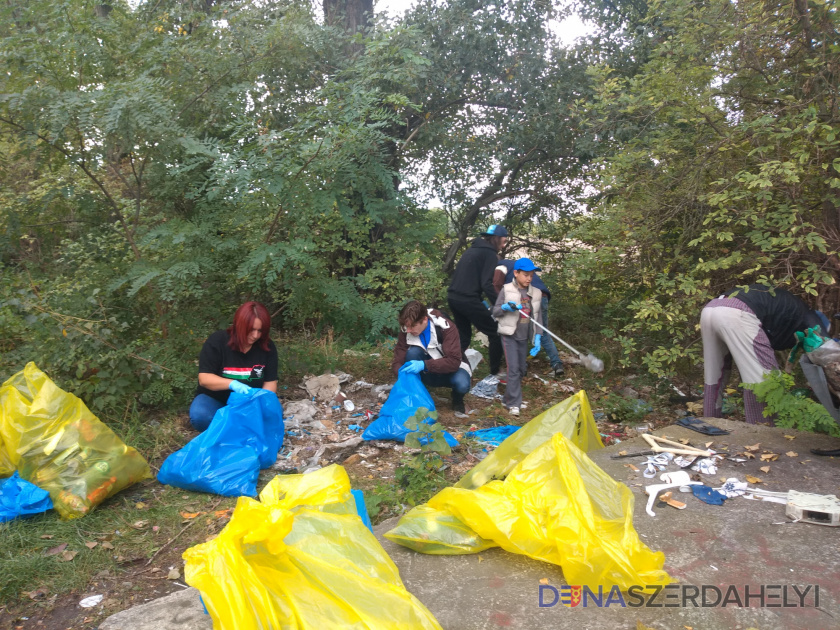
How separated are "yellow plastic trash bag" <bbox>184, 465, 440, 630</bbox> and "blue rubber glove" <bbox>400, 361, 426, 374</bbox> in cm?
269

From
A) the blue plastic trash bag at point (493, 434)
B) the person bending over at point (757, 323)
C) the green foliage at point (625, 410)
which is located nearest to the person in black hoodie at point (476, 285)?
the green foliage at point (625, 410)

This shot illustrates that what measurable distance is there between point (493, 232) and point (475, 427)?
7.02ft

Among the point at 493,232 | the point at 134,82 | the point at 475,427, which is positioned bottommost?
the point at 475,427

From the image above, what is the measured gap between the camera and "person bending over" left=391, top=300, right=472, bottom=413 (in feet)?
15.9

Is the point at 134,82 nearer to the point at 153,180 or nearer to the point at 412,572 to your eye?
the point at 153,180

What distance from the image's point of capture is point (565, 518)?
221cm

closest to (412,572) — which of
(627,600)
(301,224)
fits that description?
(627,600)

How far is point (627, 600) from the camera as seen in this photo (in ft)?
6.94

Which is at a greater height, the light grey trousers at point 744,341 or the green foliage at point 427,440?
the light grey trousers at point 744,341

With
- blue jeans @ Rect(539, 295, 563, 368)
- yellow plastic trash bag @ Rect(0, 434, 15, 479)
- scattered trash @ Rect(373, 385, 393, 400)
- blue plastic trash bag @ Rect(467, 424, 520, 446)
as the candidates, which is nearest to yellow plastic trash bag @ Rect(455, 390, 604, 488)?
blue plastic trash bag @ Rect(467, 424, 520, 446)

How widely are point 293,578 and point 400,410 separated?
263 cm

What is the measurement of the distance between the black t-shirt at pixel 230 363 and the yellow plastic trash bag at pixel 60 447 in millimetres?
808

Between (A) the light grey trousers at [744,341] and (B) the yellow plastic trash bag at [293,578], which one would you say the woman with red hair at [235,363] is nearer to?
(B) the yellow plastic trash bag at [293,578]

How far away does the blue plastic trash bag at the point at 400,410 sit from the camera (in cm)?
436
